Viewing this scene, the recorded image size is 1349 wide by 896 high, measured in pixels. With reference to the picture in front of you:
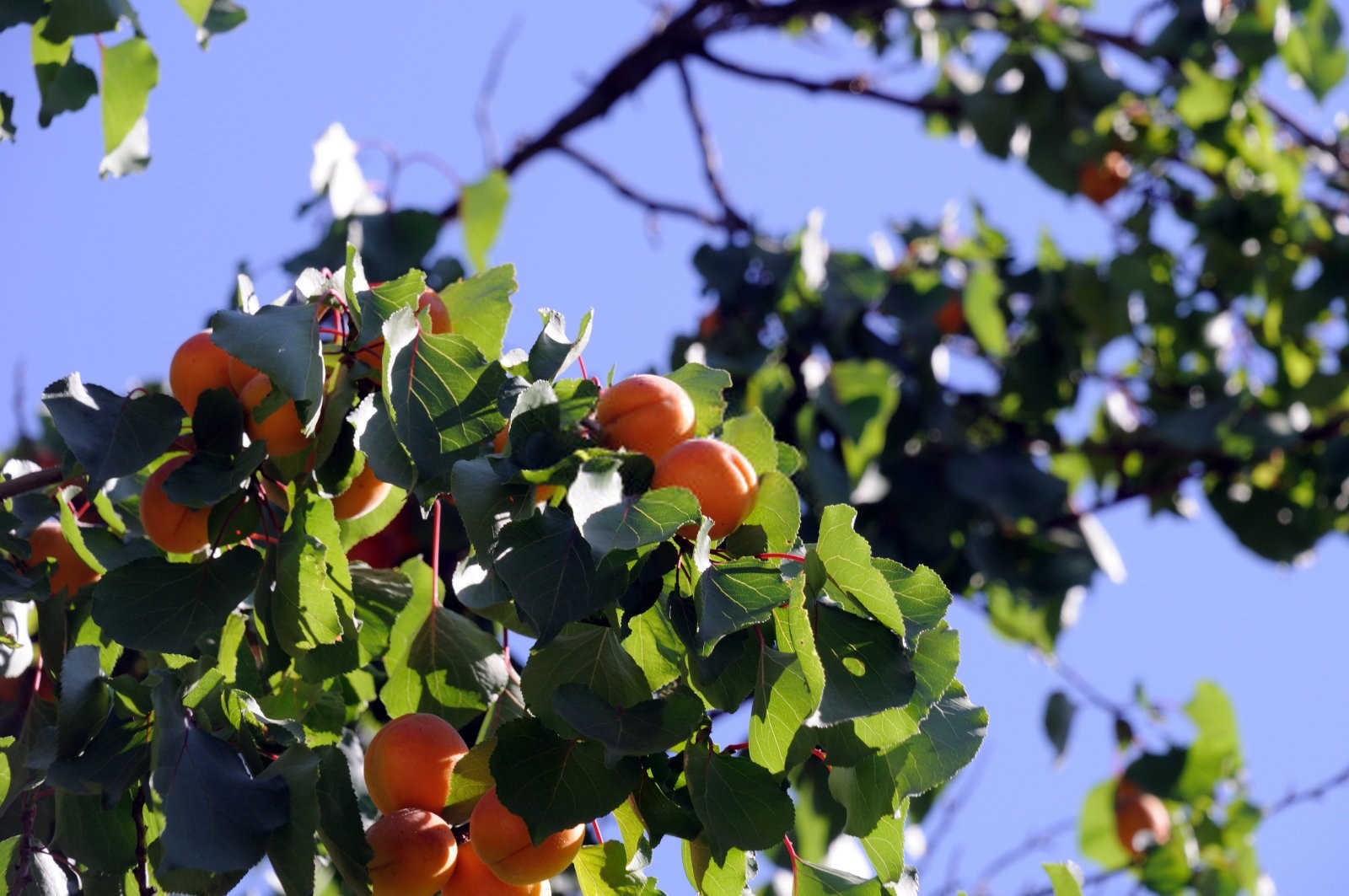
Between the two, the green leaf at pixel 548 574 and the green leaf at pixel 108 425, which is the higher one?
the green leaf at pixel 548 574

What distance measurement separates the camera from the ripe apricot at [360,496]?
3.11 feet

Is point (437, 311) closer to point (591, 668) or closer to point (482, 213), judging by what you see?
point (591, 668)

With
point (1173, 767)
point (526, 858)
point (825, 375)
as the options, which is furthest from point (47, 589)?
point (1173, 767)

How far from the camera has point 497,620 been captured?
94cm

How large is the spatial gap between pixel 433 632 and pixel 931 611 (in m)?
0.43

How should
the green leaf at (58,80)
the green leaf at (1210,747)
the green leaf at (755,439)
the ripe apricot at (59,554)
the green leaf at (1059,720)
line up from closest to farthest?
1. the green leaf at (755,439)
2. the ripe apricot at (59,554)
3. the green leaf at (58,80)
4. the green leaf at (1210,747)
5. the green leaf at (1059,720)

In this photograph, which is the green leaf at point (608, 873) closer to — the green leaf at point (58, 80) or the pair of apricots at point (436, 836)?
the pair of apricots at point (436, 836)

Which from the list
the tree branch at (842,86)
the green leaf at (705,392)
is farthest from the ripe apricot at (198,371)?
the tree branch at (842,86)

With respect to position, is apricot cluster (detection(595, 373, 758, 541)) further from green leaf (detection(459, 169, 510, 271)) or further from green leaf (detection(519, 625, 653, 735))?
green leaf (detection(459, 169, 510, 271))

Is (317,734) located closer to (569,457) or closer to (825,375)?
(569,457)

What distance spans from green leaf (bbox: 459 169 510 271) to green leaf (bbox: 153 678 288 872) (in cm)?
130

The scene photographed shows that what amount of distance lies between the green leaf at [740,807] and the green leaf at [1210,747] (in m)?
1.75

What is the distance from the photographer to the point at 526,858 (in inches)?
30.8

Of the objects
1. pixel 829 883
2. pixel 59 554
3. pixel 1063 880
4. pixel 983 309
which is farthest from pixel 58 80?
pixel 983 309
